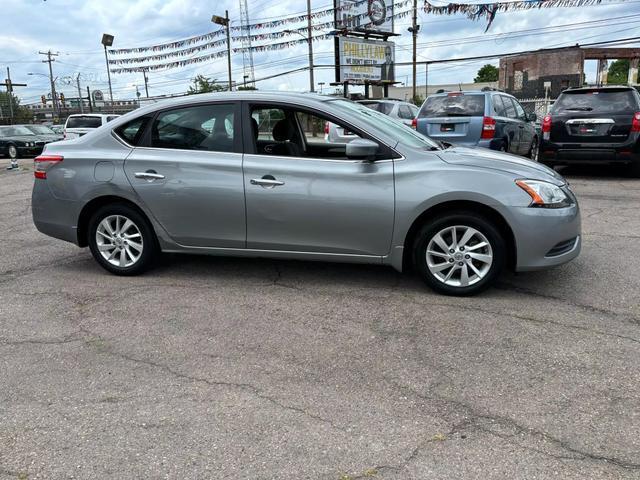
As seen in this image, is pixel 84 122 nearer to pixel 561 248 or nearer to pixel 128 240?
pixel 128 240

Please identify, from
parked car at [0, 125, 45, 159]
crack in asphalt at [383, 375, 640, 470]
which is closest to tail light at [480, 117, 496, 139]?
crack in asphalt at [383, 375, 640, 470]

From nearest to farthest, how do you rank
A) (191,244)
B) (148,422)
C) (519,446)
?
(519,446)
(148,422)
(191,244)

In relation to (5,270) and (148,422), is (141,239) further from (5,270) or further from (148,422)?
(148,422)

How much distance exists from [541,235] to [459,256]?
0.63m

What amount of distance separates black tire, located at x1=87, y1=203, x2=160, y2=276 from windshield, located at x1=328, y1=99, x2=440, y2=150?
205 cm

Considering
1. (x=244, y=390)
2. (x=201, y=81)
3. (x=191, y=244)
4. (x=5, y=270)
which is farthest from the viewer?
(x=201, y=81)

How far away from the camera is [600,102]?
10047mm

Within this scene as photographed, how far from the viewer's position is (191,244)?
5008 millimetres

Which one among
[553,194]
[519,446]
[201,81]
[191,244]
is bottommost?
[519,446]

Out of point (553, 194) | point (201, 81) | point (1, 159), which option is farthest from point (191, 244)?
point (201, 81)

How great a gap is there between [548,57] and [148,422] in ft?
204

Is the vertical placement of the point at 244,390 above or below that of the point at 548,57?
below

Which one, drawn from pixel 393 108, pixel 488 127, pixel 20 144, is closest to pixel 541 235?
pixel 488 127

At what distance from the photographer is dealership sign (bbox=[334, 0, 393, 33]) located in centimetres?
2853
